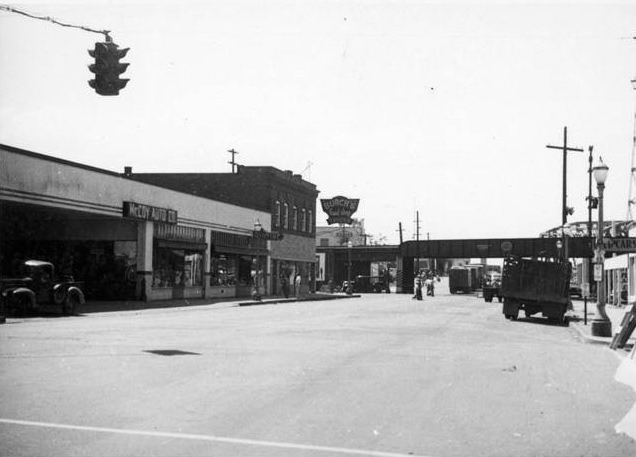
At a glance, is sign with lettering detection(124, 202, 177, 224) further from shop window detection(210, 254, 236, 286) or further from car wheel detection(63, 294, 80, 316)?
car wheel detection(63, 294, 80, 316)

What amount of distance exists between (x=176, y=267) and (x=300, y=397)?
99.3 feet

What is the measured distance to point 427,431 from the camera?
731 cm

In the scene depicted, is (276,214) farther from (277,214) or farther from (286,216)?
(286,216)

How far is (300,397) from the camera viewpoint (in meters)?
9.05

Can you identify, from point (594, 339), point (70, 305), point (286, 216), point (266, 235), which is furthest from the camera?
point (286, 216)

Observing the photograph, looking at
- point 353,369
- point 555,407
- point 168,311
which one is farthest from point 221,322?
point 555,407

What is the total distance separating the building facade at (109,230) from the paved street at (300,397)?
10960 mm

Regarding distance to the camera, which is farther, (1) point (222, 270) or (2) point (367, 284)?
(2) point (367, 284)

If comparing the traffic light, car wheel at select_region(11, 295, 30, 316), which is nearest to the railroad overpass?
car wheel at select_region(11, 295, 30, 316)

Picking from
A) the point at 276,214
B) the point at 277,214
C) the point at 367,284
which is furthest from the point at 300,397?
the point at 367,284

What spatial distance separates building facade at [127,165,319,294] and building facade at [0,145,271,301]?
29.4ft

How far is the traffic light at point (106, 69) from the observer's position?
1448 cm

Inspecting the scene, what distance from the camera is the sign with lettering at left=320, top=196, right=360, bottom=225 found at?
7225 cm

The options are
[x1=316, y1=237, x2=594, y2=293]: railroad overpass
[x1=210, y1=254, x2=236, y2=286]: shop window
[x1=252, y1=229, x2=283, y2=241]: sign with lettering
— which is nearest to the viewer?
[x1=252, y1=229, x2=283, y2=241]: sign with lettering
